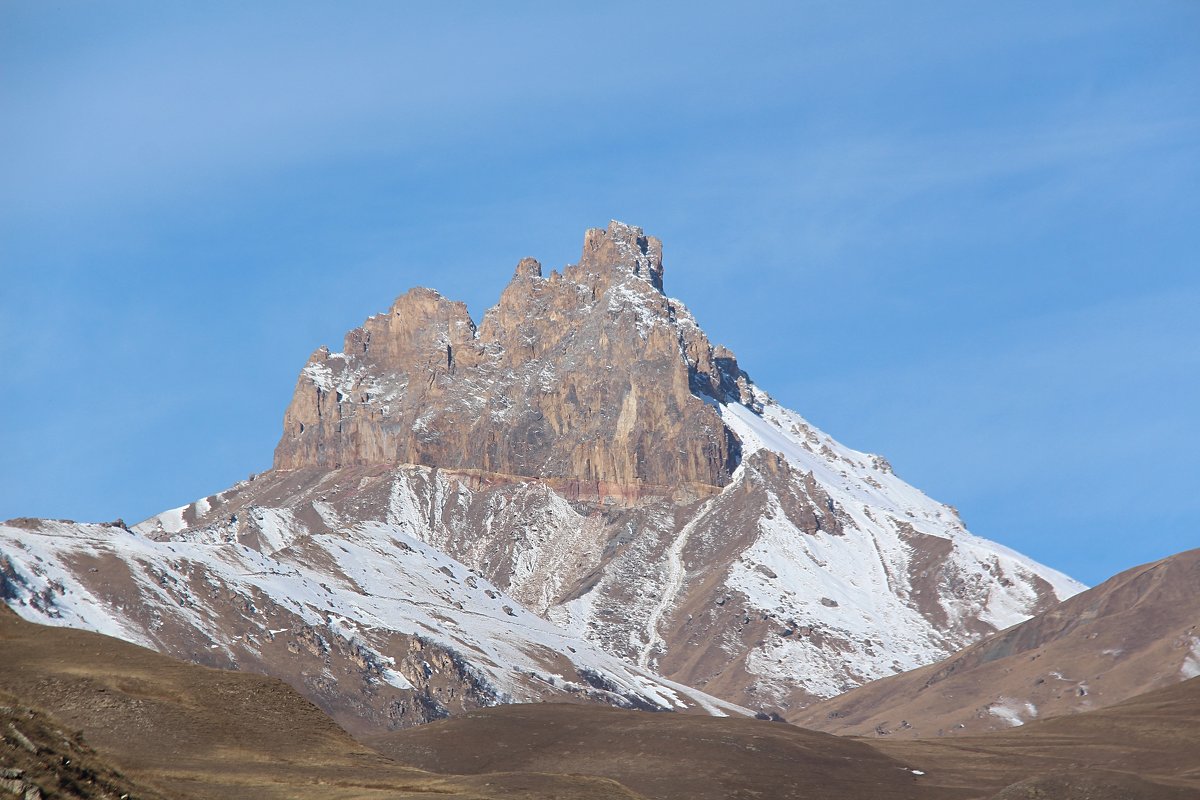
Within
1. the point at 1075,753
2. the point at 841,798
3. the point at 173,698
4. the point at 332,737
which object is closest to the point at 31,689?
the point at 173,698

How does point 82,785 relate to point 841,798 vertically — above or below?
below

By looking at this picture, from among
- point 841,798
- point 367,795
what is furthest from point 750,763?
point 367,795

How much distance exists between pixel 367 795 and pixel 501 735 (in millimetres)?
85441

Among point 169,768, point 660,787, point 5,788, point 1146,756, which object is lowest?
point 5,788

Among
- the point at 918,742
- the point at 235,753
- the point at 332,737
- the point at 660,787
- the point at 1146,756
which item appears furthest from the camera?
the point at 918,742

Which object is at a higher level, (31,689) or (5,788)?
(31,689)

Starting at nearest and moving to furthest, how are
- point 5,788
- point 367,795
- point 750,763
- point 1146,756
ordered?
point 5,788 < point 367,795 < point 750,763 < point 1146,756

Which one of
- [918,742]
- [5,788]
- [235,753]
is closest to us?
[5,788]

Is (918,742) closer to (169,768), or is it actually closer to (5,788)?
(169,768)

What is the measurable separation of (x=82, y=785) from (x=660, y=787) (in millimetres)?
89666

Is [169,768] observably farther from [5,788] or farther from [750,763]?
[750,763]

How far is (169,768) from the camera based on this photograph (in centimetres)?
7406

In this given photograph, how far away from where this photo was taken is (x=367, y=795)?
7375cm

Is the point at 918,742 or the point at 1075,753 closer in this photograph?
the point at 1075,753
